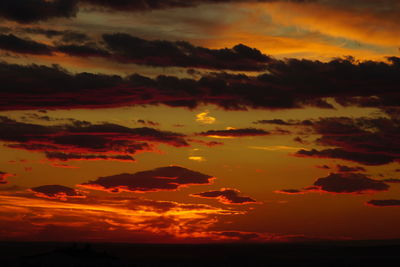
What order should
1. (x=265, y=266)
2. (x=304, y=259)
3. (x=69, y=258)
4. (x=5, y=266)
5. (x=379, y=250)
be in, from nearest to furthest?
(x=69, y=258)
(x=5, y=266)
(x=265, y=266)
(x=304, y=259)
(x=379, y=250)

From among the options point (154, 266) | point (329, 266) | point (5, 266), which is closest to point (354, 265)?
point (329, 266)

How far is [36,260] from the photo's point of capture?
67625 millimetres

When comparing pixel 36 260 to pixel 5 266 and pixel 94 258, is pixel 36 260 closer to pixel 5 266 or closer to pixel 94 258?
pixel 94 258

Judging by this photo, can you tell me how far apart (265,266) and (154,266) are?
26.1 metres

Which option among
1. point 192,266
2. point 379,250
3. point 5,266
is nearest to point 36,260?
A: point 5,266

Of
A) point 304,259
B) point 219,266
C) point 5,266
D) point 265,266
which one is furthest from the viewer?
point 304,259

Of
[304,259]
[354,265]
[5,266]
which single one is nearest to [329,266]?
[354,265]

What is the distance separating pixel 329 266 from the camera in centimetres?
14650

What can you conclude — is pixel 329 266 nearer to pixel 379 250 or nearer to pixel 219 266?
pixel 219 266

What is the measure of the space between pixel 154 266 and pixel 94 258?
64.0 metres

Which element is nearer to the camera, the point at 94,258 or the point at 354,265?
the point at 94,258

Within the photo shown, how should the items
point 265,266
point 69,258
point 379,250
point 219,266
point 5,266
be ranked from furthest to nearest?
point 379,250 < point 265,266 < point 219,266 < point 5,266 < point 69,258

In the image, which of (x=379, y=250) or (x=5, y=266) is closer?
(x=5, y=266)

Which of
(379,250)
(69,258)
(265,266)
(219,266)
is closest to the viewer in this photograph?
(69,258)
